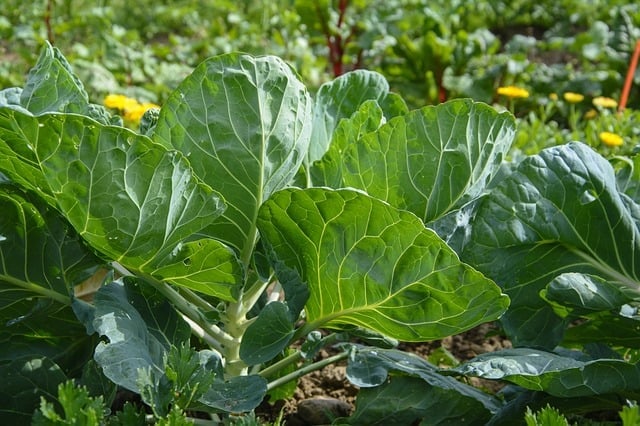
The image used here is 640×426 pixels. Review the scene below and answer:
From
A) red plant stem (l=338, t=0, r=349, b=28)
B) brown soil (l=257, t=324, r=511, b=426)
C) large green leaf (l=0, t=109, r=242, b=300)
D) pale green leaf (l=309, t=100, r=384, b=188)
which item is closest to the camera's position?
large green leaf (l=0, t=109, r=242, b=300)

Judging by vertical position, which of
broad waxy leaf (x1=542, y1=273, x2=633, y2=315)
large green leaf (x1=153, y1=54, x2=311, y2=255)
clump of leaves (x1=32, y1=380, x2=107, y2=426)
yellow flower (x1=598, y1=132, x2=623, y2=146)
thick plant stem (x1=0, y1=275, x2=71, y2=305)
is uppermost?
large green leaf (x1=153, y1=54, x2=311, y2=255)

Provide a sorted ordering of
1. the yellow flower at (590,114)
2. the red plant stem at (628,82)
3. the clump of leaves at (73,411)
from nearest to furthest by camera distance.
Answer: the clump of leaves at (73,411) < the red plant stem at (628,82) < the yellow flower at (590,114)

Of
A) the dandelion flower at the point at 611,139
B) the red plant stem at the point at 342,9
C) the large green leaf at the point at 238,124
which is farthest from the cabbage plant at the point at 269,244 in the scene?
the red plant stem at the point at 342,9

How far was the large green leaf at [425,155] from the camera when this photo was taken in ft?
6.79

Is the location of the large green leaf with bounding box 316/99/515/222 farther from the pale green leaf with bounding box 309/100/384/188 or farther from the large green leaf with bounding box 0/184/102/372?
the large green leaf with bounding box 0/184/102/372

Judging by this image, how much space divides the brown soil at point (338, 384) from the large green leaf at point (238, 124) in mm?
572

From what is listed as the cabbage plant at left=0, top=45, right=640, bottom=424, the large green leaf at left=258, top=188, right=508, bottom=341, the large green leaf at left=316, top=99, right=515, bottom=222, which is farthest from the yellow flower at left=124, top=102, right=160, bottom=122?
the large green leaf at left=258, top=188, right=508, bottom=341

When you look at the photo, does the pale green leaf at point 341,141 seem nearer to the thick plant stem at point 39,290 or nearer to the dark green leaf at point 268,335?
the dark green leaf at point 268,335

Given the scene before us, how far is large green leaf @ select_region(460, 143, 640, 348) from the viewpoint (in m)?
2.18

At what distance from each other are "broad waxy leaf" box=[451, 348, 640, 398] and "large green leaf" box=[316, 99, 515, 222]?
398 mm

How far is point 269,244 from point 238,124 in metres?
0.27

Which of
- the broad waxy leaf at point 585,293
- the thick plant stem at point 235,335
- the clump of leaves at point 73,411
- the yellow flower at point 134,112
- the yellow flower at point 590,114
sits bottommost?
the yellow flower at point 590,114

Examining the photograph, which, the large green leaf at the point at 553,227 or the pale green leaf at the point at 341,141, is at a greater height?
the pale green leaf at the point at 341,141

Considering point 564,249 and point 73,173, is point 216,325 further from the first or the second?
point 564,249
